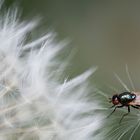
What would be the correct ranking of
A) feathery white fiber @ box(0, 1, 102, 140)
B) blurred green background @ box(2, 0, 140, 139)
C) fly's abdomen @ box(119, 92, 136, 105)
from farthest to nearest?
blurred green background @ box(2, 0, 140, 139) < fly's abdomen @ box(119, 92, 136, 105) < feathery white fiber @ box(0, 1, 102, 140)

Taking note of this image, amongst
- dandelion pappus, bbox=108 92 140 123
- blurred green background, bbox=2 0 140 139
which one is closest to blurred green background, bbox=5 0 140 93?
blurred green background, bbox=2 0 140 139

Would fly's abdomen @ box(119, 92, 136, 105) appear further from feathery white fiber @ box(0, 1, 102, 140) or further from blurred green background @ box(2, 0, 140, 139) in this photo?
blurred green background @ box(2, 0, 140, 139)

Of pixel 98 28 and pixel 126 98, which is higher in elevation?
pixel 98 28

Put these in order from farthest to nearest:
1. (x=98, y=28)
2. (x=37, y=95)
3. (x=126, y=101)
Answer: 1. (x=98, y=28)
2. (x=126, y=101)
3. (x=37, y=95)

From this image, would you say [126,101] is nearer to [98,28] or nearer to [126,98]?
[126,98]

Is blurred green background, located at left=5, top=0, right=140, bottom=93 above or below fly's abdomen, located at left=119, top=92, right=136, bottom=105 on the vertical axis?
above

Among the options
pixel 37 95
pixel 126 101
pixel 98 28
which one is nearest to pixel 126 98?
pixel 126 101

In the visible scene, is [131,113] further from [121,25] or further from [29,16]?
[121,25]

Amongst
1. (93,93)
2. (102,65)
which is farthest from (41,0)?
(93,93)
